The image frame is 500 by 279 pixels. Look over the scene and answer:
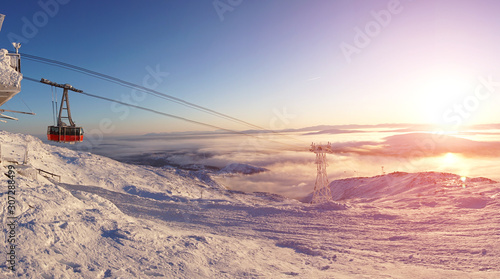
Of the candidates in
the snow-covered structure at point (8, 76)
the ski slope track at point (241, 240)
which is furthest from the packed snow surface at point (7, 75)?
the ski slope track at point (241, 240)

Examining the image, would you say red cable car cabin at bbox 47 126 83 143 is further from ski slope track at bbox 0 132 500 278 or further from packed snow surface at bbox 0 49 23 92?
packed snow surface at bbox 0 49 23 92

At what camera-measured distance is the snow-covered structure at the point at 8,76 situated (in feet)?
39.9

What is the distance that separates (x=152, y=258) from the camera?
801cm

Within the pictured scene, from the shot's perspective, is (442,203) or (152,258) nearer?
(152,258)

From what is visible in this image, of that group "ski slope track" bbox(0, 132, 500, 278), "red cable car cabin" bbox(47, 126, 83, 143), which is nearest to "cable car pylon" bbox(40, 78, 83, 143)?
"red cable car cabin" bbox(47, 126, 83, 143)

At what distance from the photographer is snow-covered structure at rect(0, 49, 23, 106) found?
12.2 meters

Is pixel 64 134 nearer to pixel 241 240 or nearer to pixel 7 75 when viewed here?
pixel 7 75

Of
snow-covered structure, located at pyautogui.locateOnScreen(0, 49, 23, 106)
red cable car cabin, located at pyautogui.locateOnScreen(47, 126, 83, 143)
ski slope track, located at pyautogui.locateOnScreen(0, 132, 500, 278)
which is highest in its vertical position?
snow-covered structure, located at pyautogui.locateOnScreen(0, 49, 23, 106)

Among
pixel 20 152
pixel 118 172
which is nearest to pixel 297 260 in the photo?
pixel 118 172

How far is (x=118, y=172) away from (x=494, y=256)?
37.0 m

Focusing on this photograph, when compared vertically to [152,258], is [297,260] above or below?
below

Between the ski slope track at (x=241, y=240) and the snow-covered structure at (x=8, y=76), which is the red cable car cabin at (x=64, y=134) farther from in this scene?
the ski slope track at (x=241, y=240)

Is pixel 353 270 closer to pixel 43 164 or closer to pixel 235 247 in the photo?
pixel 235 247

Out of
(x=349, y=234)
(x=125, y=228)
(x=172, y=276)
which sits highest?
(x=125, y=228)
